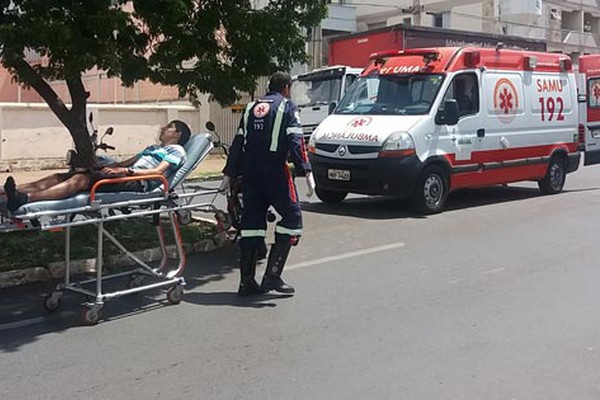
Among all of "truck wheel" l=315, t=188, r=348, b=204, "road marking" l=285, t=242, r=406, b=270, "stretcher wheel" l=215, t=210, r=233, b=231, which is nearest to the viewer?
"road marking" l=285, t=242, r=406, b=270

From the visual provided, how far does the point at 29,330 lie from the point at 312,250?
3.65 metres

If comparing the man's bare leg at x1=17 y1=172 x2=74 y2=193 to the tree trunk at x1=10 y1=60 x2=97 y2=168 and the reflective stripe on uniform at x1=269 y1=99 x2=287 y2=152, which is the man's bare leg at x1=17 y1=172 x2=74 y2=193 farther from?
the tree trunk at x1=10 y1=60 x2=97 y2=168

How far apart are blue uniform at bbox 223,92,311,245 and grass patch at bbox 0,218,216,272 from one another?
1.97 meters

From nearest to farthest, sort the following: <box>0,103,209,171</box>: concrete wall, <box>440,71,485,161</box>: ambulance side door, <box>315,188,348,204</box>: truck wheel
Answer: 1. <box>440,71,485,161</box>: ambulance side door
2. <box>315,188,348,204</box>: truck wheel
3. <box>0,103,209,171</box>: concrete wall

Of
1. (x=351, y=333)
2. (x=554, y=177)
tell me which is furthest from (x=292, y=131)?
(x=554, y=177)

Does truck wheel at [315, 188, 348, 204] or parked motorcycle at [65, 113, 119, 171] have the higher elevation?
parked motorcycle at [65, 113, 119, 171]

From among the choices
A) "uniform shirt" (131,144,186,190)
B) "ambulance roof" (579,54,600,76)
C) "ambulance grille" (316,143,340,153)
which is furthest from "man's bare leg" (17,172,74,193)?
"ambulance roof" (579,54,600,76)

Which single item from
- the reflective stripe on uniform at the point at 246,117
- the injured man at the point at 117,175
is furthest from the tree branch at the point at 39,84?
the reflective stripe on uniform at the point at 246,117

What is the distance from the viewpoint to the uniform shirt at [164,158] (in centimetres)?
669

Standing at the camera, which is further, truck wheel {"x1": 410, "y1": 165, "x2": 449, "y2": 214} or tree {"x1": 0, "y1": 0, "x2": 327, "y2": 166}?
truck wheel {"x1": 410, "y1": 165, "x2": 449, "y2": 214}

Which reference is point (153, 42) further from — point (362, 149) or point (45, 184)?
point (362, 149)

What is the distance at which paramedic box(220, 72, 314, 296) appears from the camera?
6.52m

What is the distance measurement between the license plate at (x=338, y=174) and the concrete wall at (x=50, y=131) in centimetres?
1078

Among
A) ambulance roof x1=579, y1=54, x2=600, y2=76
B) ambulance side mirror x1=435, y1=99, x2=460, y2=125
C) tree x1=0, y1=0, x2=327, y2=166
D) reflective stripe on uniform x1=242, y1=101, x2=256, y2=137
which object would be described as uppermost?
ambulance roof x1=579, y1=54, x2=600, y2=76
